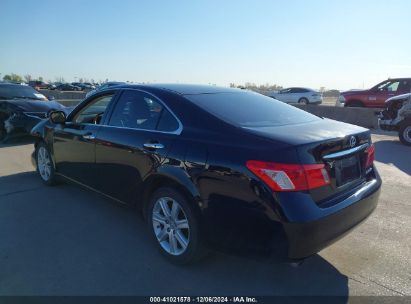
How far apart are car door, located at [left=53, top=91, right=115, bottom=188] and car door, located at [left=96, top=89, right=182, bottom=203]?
22 centimetres

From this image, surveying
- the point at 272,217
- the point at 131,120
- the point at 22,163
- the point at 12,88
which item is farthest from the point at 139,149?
the point at 12,88

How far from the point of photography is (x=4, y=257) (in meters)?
3.45

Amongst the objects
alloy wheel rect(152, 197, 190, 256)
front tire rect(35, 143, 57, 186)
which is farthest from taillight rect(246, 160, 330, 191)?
front tire rect(35, 143, 57, 186)

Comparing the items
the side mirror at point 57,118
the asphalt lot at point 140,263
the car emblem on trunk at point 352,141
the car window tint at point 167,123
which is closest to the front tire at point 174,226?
the asphalt lot at point 140,263

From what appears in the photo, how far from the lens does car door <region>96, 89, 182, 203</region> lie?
340 centimetres

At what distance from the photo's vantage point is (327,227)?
2699 mm

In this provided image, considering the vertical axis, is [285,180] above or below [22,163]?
above

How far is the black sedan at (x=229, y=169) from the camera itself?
103 inches

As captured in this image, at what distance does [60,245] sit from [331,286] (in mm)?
2630

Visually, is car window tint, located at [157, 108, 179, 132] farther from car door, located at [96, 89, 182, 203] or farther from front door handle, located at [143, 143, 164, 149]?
front door handle, located at [143, 143, 164, 149]

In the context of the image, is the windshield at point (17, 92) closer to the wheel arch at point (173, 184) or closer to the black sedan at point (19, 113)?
the black sedan at point (19, 113)

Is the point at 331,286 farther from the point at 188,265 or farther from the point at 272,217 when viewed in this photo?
the point at 188,265

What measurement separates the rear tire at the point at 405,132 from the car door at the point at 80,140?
28.2ft

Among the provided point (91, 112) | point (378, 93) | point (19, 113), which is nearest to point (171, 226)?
point (91, 112)
